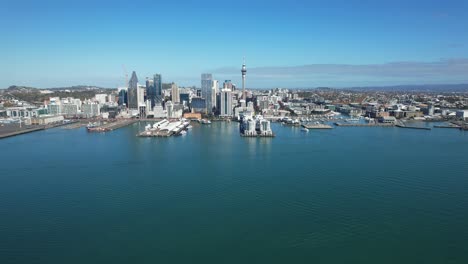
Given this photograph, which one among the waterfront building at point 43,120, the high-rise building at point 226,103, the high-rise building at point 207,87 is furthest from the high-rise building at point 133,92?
the high-rise building at point 226,103

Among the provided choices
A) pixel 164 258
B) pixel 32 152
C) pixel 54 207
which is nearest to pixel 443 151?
pixel 164 258

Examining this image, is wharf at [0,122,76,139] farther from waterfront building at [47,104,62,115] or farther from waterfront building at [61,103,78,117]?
waterfront building at [61,103,78,117]

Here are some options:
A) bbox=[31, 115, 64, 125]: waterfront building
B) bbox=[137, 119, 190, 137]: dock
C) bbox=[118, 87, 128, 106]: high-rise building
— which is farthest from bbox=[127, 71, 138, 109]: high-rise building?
bbox=[137, 119, 190, 137]: dock

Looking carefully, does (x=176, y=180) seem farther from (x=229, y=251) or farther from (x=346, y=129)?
(x=346, y=129)

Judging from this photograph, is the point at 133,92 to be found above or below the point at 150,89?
below

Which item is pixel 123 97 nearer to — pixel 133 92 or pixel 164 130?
pixel 133 92

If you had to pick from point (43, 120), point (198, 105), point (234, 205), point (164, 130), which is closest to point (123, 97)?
point (198, 105)

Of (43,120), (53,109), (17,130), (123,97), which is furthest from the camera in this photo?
(123,97)
